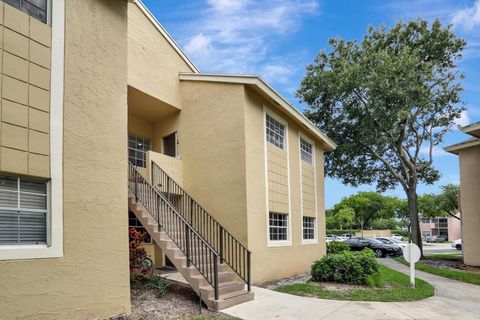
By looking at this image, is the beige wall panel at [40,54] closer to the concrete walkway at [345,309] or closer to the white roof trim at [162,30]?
the concrete walkway at [345,309]

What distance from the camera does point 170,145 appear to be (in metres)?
13.9

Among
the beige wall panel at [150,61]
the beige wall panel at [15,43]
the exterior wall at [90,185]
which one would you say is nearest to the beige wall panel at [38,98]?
the exterior wall at [90,185]

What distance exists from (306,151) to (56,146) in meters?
12.6

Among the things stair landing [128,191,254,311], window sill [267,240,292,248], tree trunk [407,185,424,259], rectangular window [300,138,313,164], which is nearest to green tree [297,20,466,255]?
tree trunk [407,185,424,259]

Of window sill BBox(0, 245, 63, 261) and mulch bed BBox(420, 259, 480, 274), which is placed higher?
window sill BBox(0, 245, 63, 261)

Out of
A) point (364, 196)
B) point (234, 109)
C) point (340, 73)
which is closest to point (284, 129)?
point (234, 109)

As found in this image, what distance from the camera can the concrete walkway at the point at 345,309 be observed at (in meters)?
7.73

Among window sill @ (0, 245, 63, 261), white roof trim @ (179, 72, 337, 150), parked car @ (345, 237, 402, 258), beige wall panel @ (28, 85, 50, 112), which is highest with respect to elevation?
white roof trim @ (179, 72, 337, 150)

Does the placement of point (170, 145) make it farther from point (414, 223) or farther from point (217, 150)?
point (414, 223)

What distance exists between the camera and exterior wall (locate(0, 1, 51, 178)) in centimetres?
555

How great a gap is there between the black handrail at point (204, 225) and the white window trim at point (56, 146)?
4530 millimetres

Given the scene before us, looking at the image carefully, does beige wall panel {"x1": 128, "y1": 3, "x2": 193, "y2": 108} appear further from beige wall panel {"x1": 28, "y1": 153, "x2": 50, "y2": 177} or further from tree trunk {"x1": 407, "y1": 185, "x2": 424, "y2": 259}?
tree trunk {"x1": 407, "y1": 185, "x2": 424, "y2": 259}

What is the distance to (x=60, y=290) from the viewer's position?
590 cm

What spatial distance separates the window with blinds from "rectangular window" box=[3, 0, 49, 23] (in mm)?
2575
